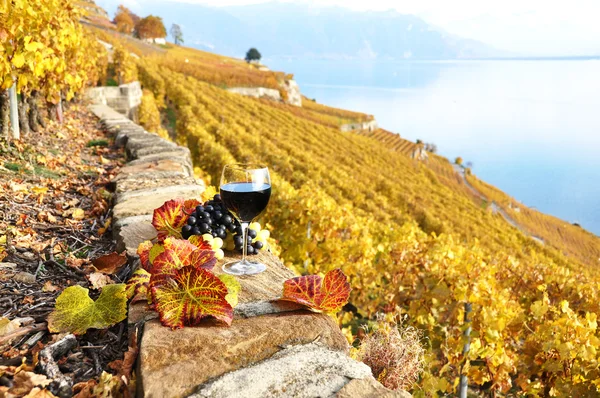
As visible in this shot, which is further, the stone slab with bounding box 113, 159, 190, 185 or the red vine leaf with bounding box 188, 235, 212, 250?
the stone slab with bounding box 113, 159, 190, 185

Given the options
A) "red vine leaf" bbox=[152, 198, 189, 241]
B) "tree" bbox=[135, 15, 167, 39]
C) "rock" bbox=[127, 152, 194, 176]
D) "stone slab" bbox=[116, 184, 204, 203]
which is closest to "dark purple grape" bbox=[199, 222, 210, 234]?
"red vine leaf" bbox=[152, 198, 189, 241]

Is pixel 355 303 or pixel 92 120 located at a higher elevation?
pixel 92 120

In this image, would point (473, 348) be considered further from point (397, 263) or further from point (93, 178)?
point (93, 178)

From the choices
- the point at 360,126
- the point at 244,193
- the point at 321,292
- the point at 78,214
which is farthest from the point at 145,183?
the point at 360,126

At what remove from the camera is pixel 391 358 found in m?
1.56

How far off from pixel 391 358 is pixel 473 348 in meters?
1.89

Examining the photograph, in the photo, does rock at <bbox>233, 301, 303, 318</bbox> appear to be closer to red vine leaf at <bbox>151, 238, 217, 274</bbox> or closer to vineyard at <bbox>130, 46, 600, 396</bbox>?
red vine leaf at <bbox>151, 238, 217, 274</bbox>

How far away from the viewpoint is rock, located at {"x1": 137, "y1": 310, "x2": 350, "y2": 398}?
1054 mm

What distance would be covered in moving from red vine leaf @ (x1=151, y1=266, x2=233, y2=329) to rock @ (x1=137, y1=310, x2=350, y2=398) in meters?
0.03

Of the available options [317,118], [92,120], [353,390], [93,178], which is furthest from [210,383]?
[317,118]

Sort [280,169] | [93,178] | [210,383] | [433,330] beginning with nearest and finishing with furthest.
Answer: [210,383]
[93,178]
[433,330]
[280,169]

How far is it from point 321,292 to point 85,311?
75 centimetres

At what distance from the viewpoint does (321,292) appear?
1.42 meters

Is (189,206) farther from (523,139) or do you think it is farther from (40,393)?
(523,139)
